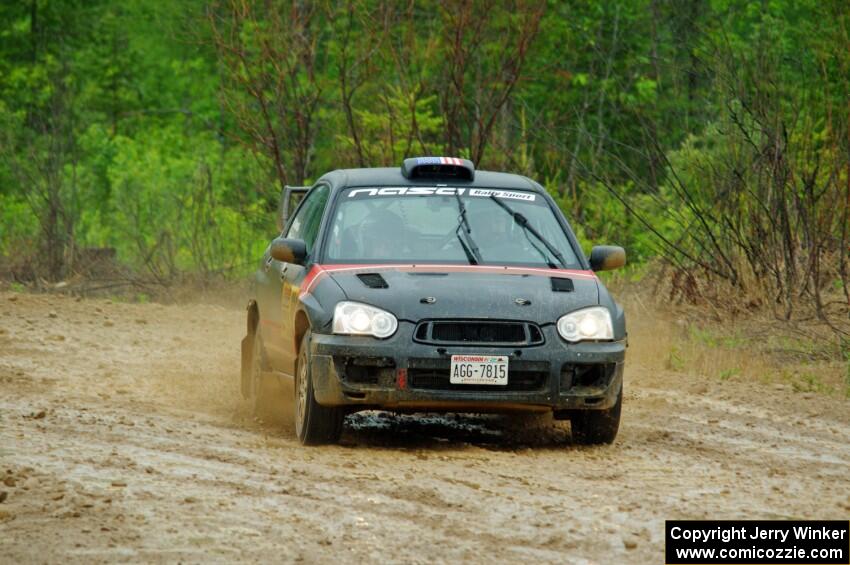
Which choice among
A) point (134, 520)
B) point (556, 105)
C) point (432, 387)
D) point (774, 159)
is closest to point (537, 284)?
point (432, 387)

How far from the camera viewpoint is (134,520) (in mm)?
6570

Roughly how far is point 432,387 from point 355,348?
0.48 meters

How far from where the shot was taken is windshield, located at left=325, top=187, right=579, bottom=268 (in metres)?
9.91

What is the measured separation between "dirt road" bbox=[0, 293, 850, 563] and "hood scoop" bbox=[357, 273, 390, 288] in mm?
936

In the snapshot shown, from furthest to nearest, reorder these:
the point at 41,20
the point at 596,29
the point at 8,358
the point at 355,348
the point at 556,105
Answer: the point at 41,20
the point at 596,29
the point at 556,105
the point at 8,358
the point at 355,348

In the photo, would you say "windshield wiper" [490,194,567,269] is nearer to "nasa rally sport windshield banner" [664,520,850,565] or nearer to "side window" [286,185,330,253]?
"side window" [286,185,330,253]

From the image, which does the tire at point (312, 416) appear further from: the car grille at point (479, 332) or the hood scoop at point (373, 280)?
the car grille at point (479, 332)

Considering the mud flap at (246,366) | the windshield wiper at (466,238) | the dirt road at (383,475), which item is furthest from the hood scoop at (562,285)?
the mud flap at (246,366)

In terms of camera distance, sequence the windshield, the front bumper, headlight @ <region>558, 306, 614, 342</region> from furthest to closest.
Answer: the windshield, headlight @ <region>558, 306, 614, 342</region>, the front bumper

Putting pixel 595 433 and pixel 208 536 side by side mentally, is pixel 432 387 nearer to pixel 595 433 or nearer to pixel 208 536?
pixel 595 433

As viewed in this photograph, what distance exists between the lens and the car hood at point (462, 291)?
8961 millimetres

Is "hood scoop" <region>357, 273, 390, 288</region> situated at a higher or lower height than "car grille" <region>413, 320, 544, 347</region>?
higher

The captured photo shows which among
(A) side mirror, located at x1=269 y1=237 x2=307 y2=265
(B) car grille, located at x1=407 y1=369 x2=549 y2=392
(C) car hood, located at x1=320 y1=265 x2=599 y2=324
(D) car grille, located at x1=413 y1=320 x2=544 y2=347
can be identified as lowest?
(B) car grille, located at x1=407 y1=369 x2=549 y2=392

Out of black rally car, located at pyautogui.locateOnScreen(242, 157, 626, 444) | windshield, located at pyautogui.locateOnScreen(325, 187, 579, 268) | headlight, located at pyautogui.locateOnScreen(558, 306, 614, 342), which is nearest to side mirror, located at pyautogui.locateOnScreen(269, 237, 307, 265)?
black rally car, located at pyautogui.locateOnScreen(242, 157, 626, 444)
